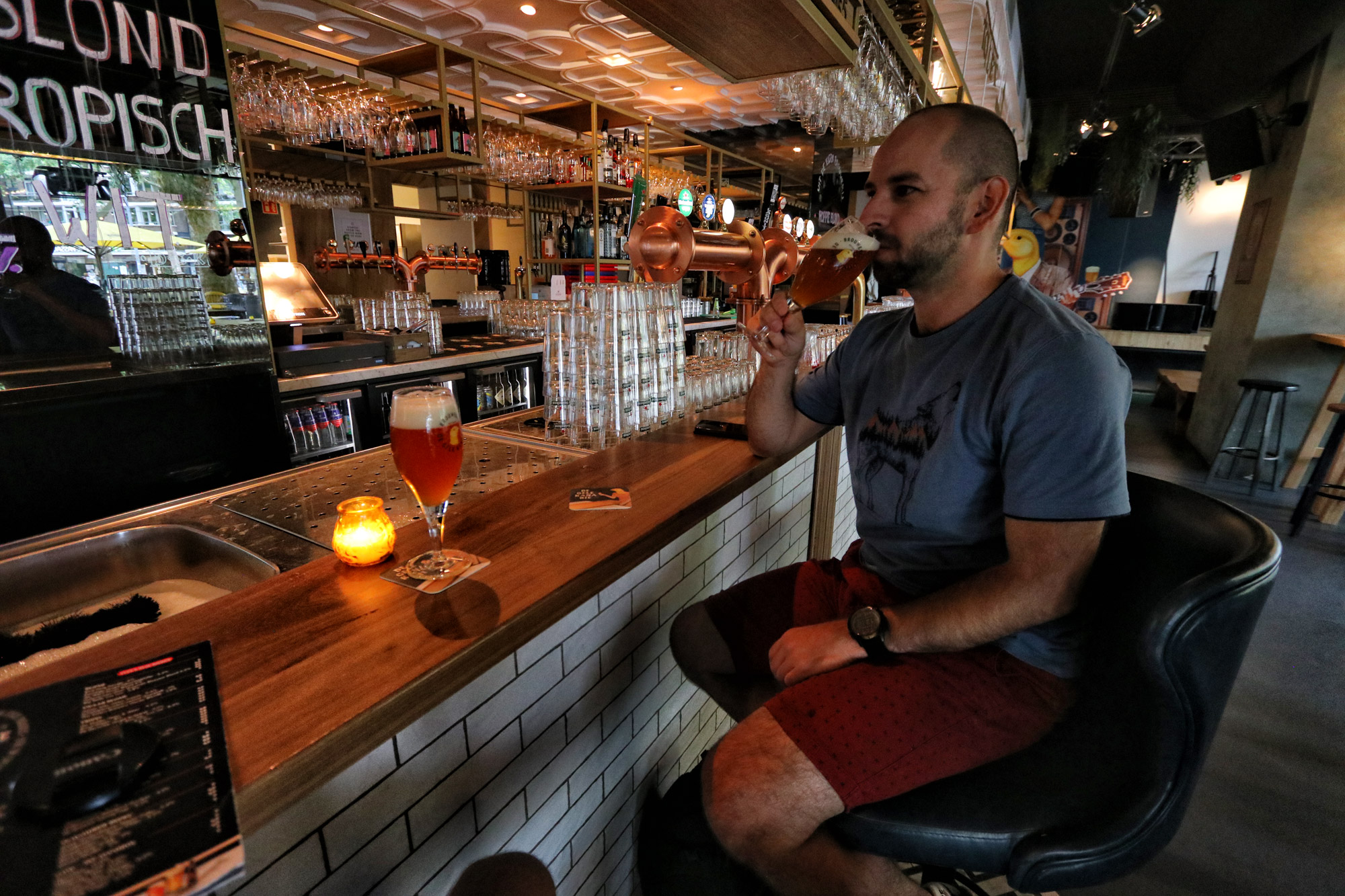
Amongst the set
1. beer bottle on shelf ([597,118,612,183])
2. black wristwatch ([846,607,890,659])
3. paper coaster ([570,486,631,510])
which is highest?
beer bottle on shelf ([597,118,612,183])

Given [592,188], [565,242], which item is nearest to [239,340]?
[592,188]

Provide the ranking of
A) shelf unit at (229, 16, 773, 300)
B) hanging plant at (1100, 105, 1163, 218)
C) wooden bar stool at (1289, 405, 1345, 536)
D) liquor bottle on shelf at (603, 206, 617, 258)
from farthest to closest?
hanging plant at (1100, 105, 1163, 218), liquor bottle on shelf at (603, 206, 617, 258), shelf unit at (229, 16, 773, 300), wooden bar stool at (1289, 405, 1345, 536)

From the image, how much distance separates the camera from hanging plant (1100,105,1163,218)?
884 cm

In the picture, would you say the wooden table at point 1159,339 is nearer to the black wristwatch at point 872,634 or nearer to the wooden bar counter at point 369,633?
the black wristwatch at point 872,634

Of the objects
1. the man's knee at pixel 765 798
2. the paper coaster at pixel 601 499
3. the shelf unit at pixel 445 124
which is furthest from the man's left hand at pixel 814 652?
the shelf unit at pixel 445 124

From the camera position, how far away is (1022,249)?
10.2 meters

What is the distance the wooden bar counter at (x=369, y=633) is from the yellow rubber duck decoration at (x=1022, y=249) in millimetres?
10570

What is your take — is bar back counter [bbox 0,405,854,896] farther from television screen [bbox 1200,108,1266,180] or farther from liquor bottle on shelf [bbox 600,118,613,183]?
television screen [bbox 1200,108,1266,180]

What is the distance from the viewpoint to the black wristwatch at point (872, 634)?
1.10 m

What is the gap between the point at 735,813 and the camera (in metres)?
0.96

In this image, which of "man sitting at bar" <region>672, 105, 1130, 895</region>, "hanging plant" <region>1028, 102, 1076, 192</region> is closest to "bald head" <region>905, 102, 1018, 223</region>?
"man sitting at bar" <region>672, 105, 1130, 895</region>

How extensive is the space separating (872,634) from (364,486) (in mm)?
1058

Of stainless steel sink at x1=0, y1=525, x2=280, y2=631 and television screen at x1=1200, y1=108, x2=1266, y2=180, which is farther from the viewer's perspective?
television screen at x1=1200, y1=108, x2=1266, y2=180

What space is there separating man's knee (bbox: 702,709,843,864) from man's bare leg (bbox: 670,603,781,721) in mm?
153
